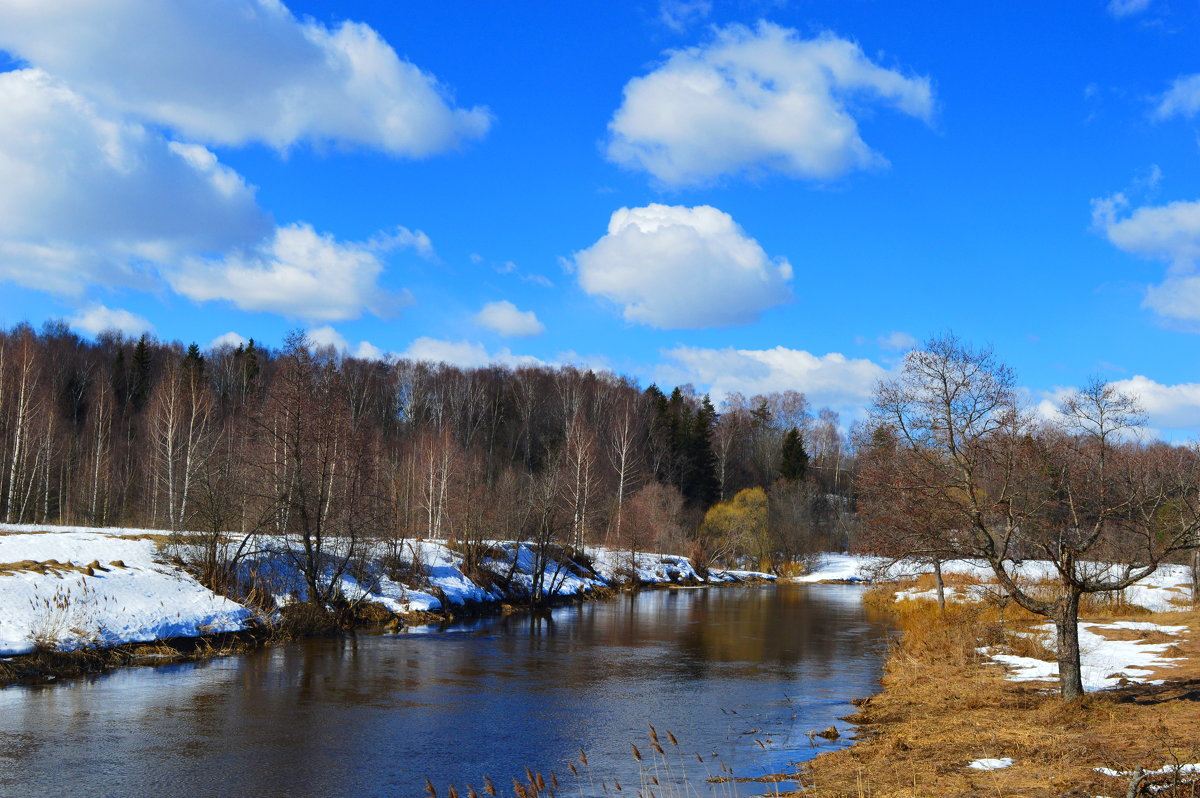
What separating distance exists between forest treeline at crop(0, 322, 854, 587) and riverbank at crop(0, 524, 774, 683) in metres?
1.70

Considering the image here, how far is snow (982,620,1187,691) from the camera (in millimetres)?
20438

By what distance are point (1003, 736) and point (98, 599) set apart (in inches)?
1010

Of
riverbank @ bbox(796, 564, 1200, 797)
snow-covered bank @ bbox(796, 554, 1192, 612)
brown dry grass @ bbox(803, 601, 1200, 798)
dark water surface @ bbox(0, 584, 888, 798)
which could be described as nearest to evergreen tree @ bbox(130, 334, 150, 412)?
dark water surface @ bbox(0, 584, 888, 798)

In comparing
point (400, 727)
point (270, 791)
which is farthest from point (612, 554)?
point (270, 791)

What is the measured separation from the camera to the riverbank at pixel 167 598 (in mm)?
24000

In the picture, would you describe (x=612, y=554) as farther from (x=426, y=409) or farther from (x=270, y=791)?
(x=270, y=791)

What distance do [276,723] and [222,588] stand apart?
50.1 feet

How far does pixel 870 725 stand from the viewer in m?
18.2

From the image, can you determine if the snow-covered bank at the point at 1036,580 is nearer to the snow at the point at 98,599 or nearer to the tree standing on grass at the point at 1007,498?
the tree standing on grass at the point at 1007,498

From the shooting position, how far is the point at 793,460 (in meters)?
111

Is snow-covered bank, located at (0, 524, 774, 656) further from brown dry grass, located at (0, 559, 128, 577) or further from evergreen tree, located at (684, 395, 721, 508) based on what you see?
evergreen tree, located at (684, 395, 721, 508)

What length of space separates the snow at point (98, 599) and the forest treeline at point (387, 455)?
2.76 metres

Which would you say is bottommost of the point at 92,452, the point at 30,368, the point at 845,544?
the point at 845,544

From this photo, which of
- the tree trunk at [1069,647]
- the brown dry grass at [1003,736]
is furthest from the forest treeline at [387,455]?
the tree trunk at [1069,647]
